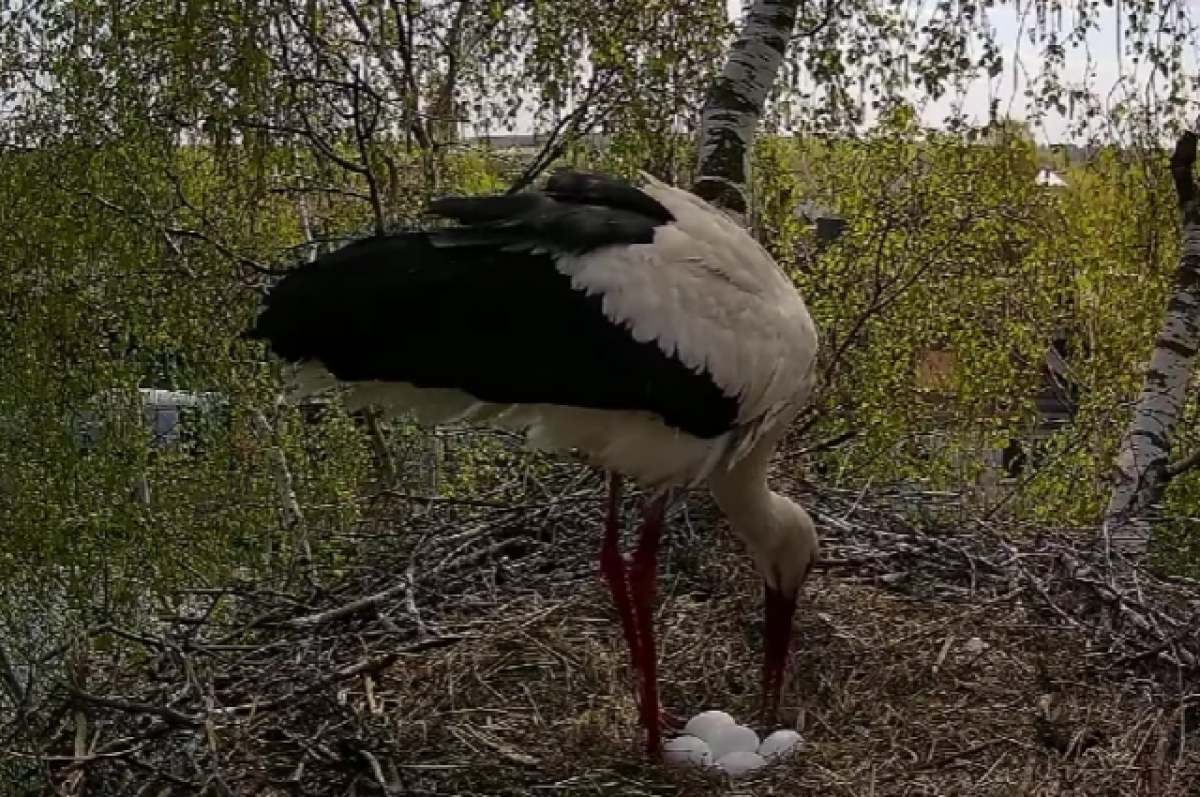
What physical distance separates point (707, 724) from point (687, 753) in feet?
0.38

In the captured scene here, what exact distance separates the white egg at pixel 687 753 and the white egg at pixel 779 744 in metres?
0.12

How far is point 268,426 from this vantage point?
6.39 meters

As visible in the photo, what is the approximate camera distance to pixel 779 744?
10.2 feet

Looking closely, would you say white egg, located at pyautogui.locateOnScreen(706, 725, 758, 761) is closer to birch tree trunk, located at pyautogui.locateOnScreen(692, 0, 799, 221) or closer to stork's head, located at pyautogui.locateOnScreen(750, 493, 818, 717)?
stork's head, located at pyautogui.locateOnScreen(750, 493, 818, 717)

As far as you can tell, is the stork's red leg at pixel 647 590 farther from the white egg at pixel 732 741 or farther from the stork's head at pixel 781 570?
the stork's head at pixel 781 570

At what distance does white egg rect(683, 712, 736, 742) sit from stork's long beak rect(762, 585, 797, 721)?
0.17 meters

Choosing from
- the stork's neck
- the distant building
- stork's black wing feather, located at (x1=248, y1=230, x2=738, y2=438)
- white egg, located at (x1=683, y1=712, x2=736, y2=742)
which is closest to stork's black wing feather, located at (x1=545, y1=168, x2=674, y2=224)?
stork's black wing feather, located at (x1=248, y1=230, x2=738, y2=438)

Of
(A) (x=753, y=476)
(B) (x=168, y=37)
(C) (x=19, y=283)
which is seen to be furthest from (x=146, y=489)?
(A) (x=753, y=476)

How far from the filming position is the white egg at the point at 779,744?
10.1 ft

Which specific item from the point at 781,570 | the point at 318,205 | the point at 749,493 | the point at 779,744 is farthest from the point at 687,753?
the point at 318,205

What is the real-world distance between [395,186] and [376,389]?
9.81ft

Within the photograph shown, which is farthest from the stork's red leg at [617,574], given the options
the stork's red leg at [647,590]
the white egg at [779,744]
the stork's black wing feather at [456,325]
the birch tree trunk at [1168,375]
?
the birch tree trunk at [1168,375]

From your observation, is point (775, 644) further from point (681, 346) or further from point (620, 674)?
point (681, 346)

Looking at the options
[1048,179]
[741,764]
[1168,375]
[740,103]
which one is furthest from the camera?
[1048,179]
